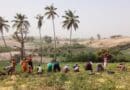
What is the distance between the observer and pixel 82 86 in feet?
52.2

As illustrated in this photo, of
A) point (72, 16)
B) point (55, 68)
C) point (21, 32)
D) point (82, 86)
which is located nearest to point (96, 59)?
point (72, 16)

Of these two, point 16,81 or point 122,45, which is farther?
point 122,45

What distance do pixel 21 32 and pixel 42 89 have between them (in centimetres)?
6890

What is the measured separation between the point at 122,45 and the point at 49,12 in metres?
52.8

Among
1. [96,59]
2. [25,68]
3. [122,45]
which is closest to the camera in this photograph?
[25,68]

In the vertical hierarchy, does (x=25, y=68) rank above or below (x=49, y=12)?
below

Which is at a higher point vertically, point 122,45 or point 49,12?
point 49,12

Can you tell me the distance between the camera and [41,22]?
280 feet

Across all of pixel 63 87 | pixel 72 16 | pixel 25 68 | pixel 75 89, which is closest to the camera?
pixel 75 89

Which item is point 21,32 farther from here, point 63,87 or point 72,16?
point 63,87

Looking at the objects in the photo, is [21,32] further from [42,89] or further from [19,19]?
[42,89]

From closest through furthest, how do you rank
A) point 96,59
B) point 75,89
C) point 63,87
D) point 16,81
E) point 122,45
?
point 75,89 → point 63,87 → point 16,81 → point 96,59 → point 122,45

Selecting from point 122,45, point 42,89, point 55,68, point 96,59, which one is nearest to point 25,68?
point 55,68

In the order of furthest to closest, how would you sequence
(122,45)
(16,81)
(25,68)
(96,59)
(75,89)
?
(122,45), (96,59), (25,68), (16,81), (75,89)
